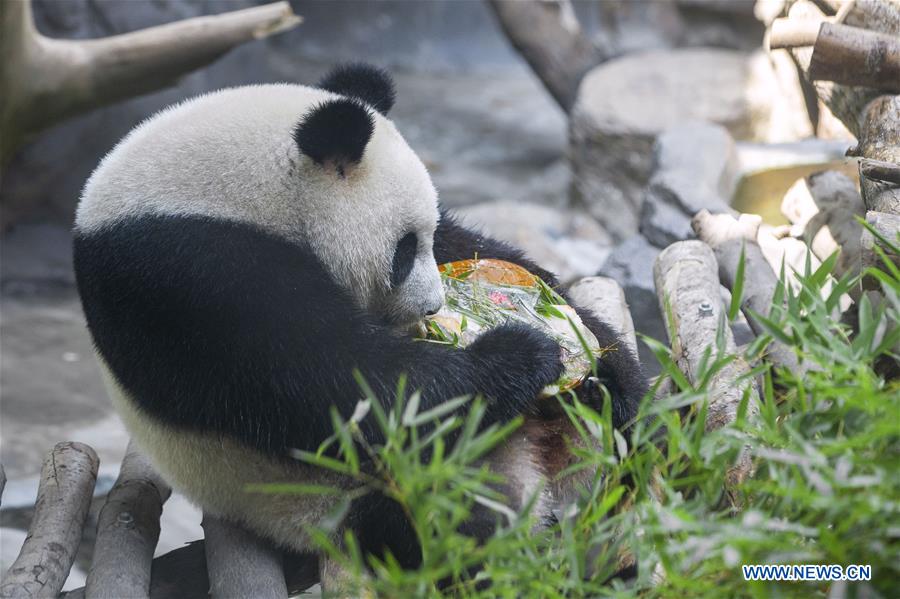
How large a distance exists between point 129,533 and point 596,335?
1400mm

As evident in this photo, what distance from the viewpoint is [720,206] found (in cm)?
425

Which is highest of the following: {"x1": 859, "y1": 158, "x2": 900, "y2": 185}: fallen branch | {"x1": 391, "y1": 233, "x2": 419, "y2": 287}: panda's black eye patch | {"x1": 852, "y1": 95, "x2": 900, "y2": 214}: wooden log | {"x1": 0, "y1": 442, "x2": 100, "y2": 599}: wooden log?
{"x1": 859, "y1": 158, "x2": 900, "y2": 185}: fallen branch

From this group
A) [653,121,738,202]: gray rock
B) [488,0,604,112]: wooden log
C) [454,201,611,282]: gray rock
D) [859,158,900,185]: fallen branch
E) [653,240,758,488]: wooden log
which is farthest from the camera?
[488,0,604,112]: wooden log

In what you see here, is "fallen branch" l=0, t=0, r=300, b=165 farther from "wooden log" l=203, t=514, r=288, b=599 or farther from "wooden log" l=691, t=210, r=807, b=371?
"wooden log" l=203, t=514, r=288, b=599

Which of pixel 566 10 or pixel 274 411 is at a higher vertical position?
pixel 274 411

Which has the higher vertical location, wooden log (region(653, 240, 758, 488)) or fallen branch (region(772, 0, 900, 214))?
fallen branch (region(772, 0, 900, 214))

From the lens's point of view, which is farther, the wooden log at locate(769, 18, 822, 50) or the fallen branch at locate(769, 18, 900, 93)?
the wooden log at locate(769, 18, 822, 50)

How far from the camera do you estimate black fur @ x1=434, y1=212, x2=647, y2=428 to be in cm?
261

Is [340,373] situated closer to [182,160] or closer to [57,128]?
[182,160]

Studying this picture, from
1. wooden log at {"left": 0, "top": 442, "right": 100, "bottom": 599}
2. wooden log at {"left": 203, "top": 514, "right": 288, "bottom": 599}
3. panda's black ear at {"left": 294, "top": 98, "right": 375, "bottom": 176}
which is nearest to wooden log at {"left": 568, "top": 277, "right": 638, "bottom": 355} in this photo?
panda's black ear at {"left": 294, "top": 98, "right": 375, "bottom": 176}

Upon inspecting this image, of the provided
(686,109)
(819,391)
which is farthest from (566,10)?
(819,391)

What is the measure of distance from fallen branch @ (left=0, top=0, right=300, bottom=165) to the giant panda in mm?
3004

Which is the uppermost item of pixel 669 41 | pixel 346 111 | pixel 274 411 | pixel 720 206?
pixel 346 111

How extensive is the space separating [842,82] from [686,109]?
3875mm
